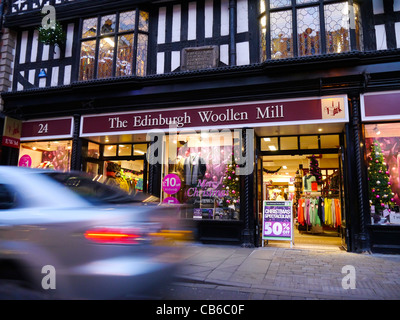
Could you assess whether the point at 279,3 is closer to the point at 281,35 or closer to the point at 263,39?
the point at 281,35

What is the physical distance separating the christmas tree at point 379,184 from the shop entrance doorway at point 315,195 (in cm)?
105

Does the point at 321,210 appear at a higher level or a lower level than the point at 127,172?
lower

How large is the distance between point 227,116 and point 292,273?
483 cm

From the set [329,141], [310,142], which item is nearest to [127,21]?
[310,142]

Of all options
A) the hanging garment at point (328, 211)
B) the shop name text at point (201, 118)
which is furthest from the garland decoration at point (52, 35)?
the hanging garment at point (328, 211)

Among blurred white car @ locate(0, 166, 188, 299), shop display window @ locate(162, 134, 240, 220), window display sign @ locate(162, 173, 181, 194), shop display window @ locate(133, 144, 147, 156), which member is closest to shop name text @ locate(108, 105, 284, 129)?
shop display window @ locate(162, 134, 240, 220)

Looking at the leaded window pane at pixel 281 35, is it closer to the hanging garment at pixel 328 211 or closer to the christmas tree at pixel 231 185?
the christmas tree at pixel 231 185

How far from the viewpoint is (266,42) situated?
881cm

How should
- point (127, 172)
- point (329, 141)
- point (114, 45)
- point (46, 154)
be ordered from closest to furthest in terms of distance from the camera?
point (329, 141)
point (114, 45)
point (127, 172)
point (46, 154)

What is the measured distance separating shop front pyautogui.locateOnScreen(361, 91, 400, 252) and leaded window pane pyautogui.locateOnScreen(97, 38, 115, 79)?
7.76 meters

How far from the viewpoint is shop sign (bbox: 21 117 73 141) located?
34.8ft

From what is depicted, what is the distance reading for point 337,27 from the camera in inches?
334

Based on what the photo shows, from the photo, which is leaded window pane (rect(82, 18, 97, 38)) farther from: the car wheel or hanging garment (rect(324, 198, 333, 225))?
hanging garment (rect(324, 198, 333, 225))
